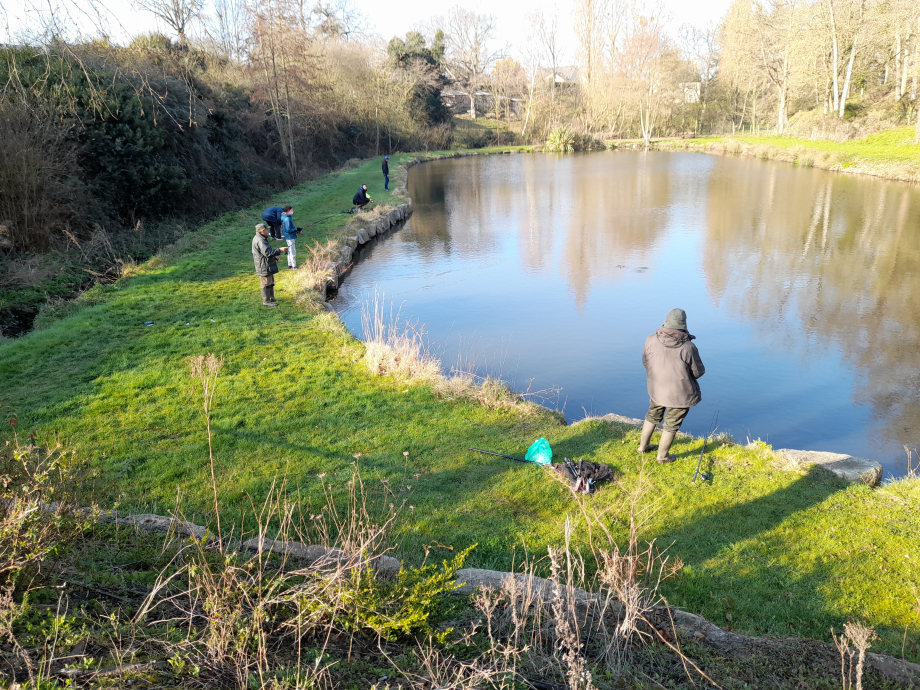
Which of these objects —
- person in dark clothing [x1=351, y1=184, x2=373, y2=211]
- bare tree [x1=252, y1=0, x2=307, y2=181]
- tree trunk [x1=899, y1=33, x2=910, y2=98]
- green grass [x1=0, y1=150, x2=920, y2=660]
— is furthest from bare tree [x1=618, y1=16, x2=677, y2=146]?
green grass [x1=0, y1=150, x2=920, y2=660]

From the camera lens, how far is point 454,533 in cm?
495

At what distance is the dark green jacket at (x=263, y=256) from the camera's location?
10.8 meters

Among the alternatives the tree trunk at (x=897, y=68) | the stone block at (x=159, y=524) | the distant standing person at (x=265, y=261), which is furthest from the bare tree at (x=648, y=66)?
the stone block at (x=159, y=524)

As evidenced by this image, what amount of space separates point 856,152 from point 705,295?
2417 centimetres

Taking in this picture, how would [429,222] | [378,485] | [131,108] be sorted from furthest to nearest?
[429,222] → [131,108] → [378,485]

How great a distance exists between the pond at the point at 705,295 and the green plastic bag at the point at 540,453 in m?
2.22

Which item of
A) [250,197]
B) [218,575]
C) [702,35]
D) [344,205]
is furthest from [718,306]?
[702,35]

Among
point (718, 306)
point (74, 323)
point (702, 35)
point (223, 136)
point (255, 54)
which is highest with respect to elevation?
point (702, 35)

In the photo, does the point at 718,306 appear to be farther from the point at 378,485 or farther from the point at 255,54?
the point at 255,54

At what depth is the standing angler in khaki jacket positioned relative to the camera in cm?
599

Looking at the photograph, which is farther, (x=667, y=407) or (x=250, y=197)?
(x=250, y=197)

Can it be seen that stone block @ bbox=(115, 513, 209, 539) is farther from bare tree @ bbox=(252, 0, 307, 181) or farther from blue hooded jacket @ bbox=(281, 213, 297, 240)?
bare tree @ bbox=(252, 0, 307, 181)

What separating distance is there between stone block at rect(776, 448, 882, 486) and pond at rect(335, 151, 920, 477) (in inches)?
36.0

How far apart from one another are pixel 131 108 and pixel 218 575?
17726mm
